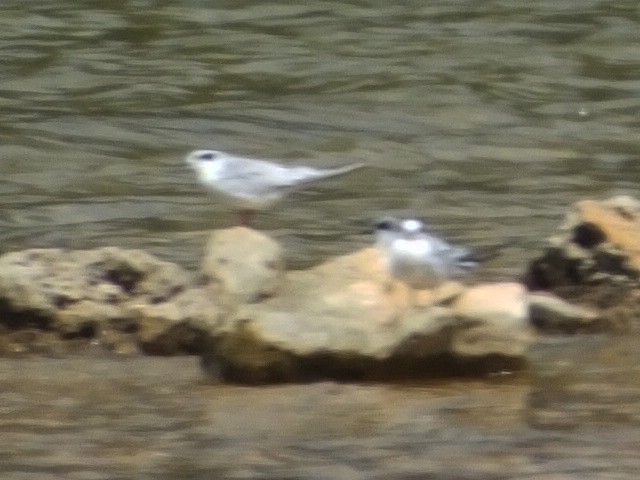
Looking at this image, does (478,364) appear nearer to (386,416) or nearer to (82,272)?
(386,416)

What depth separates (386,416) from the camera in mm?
6133

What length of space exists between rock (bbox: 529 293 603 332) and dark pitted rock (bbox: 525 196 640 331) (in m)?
0.02

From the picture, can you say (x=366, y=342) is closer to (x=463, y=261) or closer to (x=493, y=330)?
(x=493, y=330)

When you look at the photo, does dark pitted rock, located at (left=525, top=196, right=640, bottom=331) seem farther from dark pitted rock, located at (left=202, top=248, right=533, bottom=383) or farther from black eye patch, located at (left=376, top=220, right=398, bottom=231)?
dark pitted rock, located at (left=202, top=248, right=533, bottom=383)

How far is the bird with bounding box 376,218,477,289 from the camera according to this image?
23.0 feet

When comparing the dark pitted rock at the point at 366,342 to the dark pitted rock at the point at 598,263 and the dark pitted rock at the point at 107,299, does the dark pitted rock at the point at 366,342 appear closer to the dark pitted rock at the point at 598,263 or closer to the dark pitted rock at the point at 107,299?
the dark pitted rock at the point at 107,299

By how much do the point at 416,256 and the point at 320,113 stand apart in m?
5.97

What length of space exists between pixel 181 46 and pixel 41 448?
9.55 metres

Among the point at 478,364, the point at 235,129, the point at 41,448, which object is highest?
the point at 235,129

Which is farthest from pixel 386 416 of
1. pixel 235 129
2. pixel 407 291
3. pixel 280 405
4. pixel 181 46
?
pixel 181 46

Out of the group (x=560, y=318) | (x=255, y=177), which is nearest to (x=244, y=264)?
(x=255, y=177)

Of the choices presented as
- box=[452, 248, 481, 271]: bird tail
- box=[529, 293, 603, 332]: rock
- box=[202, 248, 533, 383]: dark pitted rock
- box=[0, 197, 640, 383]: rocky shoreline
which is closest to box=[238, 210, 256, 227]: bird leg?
box=[0, 197, 640, 383]: rocky shoreline

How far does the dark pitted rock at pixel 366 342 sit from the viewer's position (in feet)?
21.6

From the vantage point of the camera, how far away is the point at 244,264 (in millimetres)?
7387
